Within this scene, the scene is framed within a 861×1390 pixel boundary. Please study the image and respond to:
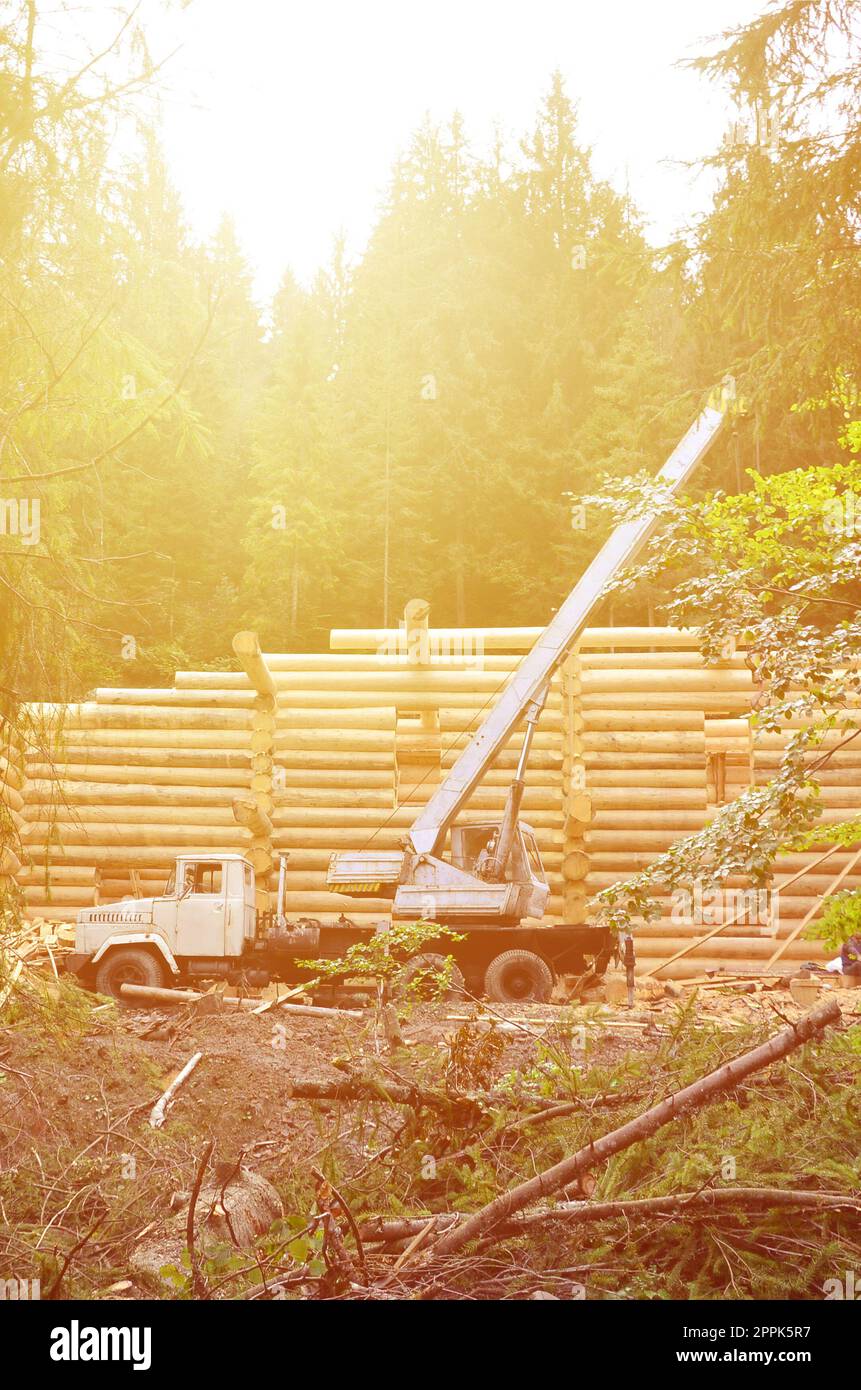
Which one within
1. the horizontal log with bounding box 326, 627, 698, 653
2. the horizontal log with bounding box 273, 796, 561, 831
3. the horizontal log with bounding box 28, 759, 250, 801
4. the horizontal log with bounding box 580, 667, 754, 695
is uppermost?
the horizontal log with bounding box 326, 627, 698, 653

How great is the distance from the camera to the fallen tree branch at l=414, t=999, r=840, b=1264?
4816mm

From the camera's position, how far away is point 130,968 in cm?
1442

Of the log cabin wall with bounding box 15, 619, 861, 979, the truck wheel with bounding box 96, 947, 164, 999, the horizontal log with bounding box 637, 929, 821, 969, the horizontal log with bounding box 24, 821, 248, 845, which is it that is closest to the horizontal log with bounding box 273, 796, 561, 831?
the log cabin wall with bounding box 15, 619, 861, 979

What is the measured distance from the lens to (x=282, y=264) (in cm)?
4447

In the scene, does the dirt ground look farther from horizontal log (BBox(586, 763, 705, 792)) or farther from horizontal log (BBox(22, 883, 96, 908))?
horizontal log (BBox(586, 763, 705, 792))

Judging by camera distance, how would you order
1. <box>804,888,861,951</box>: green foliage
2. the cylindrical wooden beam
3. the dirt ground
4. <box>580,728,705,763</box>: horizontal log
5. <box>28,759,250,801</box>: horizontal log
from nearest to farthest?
1. the dirt ground
2. <box>804,888,861,951</box>: green foliage
3. the cylindrical wooden beam
4. <box>580,728,705,763</box>: horizontal log
5. <box>28,759,250,801</box>: horizontal log

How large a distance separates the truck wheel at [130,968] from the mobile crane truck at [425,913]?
12 millimetres

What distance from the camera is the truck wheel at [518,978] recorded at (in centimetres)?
1440

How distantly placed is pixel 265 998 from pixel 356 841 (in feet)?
12.3

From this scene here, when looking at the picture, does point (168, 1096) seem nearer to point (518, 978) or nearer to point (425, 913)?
point (425, 913)

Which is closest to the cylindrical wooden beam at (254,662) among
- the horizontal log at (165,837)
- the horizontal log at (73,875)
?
the horizontal log at (165,837)

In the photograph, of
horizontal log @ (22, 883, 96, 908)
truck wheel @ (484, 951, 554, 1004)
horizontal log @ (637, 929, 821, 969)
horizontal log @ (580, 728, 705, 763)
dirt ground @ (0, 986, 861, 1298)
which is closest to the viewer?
dirt ground @ (0, 986, 861, 1298)

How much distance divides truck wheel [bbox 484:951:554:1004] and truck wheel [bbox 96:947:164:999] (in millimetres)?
3967
